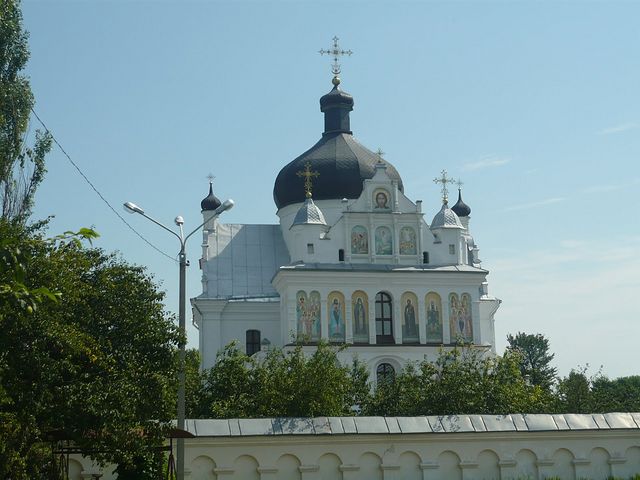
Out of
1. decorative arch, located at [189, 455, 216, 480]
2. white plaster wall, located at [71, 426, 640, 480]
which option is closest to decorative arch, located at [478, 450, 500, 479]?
white plaster wall, located at [71, 426, 640, 480]

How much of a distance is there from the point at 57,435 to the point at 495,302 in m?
40.9

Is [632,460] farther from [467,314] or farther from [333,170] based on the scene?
[333,170]

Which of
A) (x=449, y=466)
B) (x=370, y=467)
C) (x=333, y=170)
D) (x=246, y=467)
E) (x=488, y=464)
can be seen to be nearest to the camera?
(x=246, y=467)

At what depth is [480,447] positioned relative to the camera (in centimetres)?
2209

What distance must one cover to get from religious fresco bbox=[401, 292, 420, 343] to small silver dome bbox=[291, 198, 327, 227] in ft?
17.8

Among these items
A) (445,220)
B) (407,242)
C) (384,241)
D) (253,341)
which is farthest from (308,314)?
(445,220)

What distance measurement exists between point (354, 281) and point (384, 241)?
2.65m

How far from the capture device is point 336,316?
153ft

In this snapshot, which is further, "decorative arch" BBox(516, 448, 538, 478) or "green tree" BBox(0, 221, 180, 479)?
"decorative arch" BBox(516, 448, 538, 478)

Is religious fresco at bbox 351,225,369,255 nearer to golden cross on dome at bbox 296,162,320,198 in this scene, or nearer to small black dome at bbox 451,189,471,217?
golden cross on dome at bbox 296,162,320,198

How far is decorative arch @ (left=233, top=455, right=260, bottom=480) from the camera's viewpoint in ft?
68.9

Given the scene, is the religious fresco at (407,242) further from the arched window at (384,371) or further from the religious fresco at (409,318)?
the arched window at (384,371)

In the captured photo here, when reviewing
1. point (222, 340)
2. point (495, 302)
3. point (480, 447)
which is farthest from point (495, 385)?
point (495, 302)

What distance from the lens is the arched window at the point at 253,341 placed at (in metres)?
50.8
